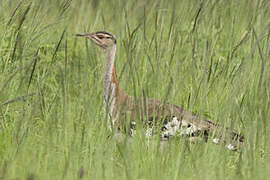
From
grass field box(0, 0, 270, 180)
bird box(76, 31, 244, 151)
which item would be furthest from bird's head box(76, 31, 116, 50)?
grass field box(0, 0, 270, 180)

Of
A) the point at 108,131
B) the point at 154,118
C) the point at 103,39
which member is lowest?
the point at 108,131

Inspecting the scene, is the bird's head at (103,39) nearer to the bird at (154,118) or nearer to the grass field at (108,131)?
the bird at (154,118)

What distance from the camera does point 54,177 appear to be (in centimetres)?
336

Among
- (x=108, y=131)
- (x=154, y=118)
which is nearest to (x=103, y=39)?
(x=108, y=131)

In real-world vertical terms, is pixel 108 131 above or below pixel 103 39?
below

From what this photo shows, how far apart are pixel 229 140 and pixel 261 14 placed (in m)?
2.33

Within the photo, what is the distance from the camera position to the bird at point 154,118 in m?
3.85

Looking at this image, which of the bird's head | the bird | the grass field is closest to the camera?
the grass field

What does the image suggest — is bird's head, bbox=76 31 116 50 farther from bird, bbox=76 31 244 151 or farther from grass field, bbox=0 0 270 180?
grass field, bbox=0 0 270 180

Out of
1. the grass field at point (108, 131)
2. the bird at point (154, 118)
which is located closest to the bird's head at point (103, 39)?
the bird at point (154, 118)

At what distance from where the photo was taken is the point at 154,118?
4191mm

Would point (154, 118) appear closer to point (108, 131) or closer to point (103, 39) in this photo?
point (108, 131)

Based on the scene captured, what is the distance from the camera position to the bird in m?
3.85

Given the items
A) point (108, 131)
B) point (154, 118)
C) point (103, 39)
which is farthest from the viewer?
point (103, 39)
